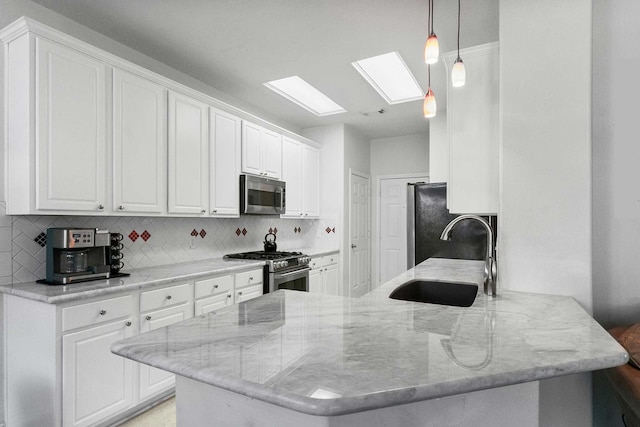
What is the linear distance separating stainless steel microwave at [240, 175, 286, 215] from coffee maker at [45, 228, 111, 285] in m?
1.48

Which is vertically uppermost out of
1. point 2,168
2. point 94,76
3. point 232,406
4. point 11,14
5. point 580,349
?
point 11,14

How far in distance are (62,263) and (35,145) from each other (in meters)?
0.71

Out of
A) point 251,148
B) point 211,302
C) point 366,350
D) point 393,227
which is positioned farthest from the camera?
point 393,227

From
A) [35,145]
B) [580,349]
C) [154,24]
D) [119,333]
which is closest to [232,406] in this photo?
[580,349]

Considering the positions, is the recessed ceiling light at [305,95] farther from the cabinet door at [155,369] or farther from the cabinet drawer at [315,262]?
the cabinet door at [155,369]

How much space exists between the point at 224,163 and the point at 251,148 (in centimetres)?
47

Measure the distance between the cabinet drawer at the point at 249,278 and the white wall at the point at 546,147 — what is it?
2179 mm

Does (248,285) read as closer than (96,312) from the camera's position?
No

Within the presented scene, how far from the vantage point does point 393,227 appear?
591 centimetres

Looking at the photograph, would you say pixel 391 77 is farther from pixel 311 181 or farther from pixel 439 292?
pixel 439 292

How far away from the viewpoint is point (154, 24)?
2.54 meters

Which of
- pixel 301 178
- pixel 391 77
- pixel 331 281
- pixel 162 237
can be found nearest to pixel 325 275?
pixel 331 281

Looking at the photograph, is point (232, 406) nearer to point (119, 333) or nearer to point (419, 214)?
point (119, 333)

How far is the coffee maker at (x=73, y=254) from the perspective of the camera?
6.91ft
